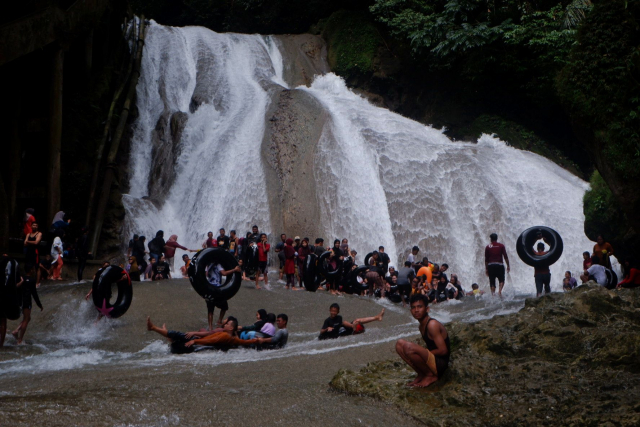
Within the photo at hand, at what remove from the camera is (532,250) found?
41.6 ft

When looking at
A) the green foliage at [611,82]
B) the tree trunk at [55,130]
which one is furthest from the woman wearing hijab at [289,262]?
the green foliage at [611,82]

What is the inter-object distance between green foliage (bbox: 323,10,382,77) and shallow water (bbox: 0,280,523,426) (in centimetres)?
1991

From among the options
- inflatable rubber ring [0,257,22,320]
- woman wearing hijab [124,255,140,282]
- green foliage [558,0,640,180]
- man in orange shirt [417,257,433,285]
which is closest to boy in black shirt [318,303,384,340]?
man in orange shirt [417,257,433,285]

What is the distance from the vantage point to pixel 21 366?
818 centimetres

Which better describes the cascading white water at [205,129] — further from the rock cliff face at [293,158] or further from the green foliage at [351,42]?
the green foliage at [351,42]

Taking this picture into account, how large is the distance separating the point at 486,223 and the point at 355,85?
14538 mm

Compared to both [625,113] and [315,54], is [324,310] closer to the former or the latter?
[625,113]

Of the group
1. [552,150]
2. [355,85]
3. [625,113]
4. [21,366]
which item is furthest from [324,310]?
[355,85]

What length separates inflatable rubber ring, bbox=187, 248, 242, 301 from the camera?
34.6 feet

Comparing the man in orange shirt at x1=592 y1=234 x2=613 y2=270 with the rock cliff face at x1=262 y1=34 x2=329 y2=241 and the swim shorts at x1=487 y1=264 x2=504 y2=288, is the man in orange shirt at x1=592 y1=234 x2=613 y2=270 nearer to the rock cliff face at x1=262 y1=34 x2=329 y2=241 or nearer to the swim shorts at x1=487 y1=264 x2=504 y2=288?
the swim shorts at x1=487 y1=264 x2=504 y2=288

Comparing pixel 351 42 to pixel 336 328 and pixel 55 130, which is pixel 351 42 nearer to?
pixel 55 130

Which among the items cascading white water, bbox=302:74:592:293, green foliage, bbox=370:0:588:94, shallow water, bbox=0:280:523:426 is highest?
green foliage, bbox=370:0:588:94

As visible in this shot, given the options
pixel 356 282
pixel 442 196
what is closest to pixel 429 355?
pixel 356 282

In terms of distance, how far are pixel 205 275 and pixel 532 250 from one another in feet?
22.6
